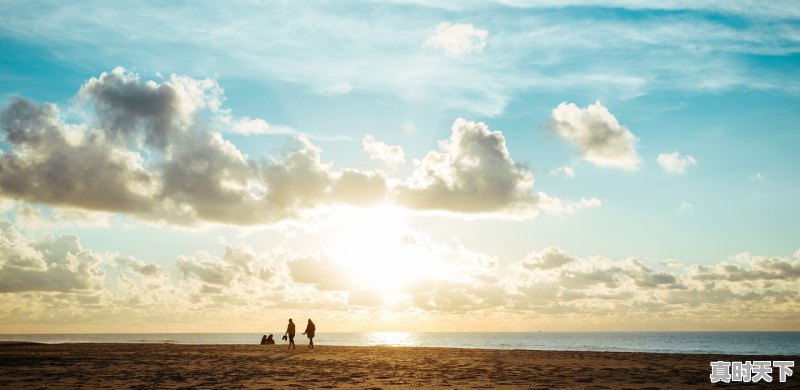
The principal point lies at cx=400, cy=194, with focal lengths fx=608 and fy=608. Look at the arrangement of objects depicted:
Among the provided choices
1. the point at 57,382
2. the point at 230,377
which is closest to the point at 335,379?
the point at 230,377

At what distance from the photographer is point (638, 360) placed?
33.2 m

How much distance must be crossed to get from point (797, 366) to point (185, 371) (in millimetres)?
27800

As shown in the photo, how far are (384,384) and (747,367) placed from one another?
620 inches

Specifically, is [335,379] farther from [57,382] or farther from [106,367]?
[106,367]

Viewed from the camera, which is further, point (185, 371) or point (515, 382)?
point (185, 371)

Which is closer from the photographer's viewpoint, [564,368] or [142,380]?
[142,380]

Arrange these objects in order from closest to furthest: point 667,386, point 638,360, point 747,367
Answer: point 667,386, point 747,367, point 638,360

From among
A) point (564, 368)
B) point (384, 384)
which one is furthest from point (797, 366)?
point (384, 384)

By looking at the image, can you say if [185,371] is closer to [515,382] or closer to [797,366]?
[515,382]

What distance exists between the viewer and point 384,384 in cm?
2138

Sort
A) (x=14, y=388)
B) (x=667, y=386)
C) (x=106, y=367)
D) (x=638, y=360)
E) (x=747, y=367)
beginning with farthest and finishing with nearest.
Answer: (x=638, y=360)
(x=106, y=367)
(x=747, y=367)
(x=667, y=386)
(x=14, y=388)

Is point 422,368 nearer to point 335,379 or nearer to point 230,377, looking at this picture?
point 335,379

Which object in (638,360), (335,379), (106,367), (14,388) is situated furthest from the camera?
(638,360)

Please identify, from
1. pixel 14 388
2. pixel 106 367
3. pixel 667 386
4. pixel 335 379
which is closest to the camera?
pixel 14 388
